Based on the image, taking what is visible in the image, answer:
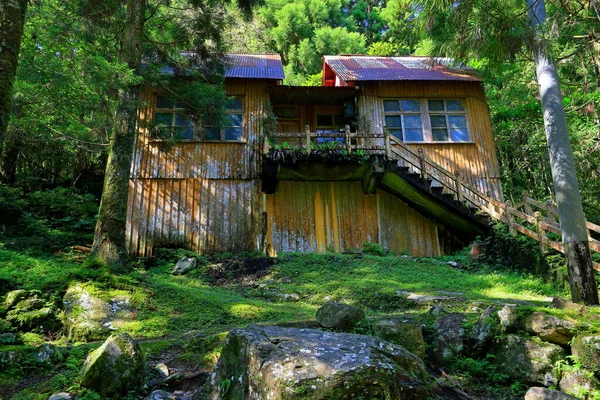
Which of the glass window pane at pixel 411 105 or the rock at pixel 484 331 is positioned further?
the glass window pane at pixel 411 105

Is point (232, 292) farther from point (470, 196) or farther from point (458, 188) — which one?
point (470, 196)

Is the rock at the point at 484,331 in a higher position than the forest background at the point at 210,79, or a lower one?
lower

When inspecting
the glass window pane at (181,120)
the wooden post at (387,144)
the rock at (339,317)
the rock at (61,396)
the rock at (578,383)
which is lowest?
the rock at (578,383)

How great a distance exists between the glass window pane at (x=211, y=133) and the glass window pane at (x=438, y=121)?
7.47 meters

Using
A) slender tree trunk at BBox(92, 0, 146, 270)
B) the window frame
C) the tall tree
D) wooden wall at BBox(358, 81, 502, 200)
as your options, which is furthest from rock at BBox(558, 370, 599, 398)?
the window frame

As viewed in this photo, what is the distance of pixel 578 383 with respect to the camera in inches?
166

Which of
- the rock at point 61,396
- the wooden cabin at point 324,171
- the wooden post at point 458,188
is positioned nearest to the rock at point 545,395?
the rock at point 61,396

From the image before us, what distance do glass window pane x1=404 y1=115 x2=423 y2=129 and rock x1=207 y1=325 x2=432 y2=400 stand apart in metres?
11.8

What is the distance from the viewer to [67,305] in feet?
20.2

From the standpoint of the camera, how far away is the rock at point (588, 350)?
4.27m

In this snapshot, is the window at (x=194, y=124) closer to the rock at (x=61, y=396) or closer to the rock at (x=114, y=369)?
the rock at (x=114, y=369)

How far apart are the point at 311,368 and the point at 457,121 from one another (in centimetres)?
1340

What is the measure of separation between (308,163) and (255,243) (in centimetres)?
299

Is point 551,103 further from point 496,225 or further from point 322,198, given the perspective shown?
point 322,198
